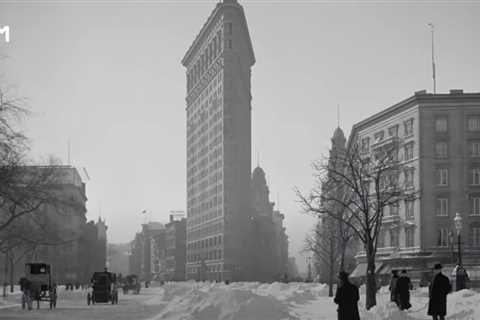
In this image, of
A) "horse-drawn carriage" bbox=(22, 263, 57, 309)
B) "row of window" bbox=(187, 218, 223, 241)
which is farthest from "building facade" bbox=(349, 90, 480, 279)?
"row of window" bbox=(187, 218, 223, 241)

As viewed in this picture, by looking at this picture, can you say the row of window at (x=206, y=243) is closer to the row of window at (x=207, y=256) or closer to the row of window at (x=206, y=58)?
the row of window at (x=207, y=256)

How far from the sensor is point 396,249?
83125 millimetres

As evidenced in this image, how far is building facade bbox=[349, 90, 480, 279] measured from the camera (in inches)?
3100

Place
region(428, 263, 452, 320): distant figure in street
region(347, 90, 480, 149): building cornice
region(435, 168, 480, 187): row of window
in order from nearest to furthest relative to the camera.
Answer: region(428, 263, 452, 320): distant figure in street
region(435, 168, 480, 187): row of window
region(347, 90, 480, 149): building cornice

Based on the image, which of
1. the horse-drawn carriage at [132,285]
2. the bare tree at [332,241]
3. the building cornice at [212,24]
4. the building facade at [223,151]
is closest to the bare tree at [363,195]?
the bare tree at [332,241]

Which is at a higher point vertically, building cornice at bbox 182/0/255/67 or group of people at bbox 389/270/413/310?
building cornice at bbox 182/0/255/67

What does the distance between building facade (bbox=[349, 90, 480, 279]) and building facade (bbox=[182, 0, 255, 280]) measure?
73920 mm

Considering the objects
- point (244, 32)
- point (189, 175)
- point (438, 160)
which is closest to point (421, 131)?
point (438, 160)

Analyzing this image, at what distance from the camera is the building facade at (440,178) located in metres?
78.8

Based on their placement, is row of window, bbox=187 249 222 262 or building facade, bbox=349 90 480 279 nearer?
building facade, bbox=349 90 480 279

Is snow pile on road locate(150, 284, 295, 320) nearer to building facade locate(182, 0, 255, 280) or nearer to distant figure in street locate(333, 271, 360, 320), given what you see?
distant figure in street locate(333, 271, 360, 320)

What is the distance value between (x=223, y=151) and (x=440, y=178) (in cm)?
7936

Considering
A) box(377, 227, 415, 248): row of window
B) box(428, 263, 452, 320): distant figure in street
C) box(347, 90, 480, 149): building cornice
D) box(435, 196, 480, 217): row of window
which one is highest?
box(347, 90, 480, 149): building cornice

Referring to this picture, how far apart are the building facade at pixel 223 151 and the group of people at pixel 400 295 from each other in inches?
4856
